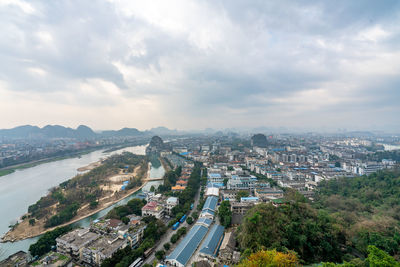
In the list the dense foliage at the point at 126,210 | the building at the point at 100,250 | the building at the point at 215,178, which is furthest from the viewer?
the building at the point at 215,178

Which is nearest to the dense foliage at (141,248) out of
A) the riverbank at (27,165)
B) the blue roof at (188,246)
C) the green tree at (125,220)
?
the green tree at (125,220)

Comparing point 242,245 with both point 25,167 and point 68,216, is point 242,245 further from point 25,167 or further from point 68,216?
point 25,167

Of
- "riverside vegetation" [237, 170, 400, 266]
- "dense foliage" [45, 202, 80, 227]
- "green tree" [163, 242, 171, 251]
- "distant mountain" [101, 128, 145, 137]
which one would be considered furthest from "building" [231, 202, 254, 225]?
"distant mountain" [101, 128, 145, 137]

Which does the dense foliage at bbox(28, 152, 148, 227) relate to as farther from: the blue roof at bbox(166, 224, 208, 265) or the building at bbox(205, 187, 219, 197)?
the blue roof at bbox(166, 224, 208, 265)

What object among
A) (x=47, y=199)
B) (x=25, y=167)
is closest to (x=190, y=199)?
(x=47, y=199)

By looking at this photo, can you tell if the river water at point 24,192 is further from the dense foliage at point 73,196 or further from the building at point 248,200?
the building at point 248,200

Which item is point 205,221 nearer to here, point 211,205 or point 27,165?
point 211,205
